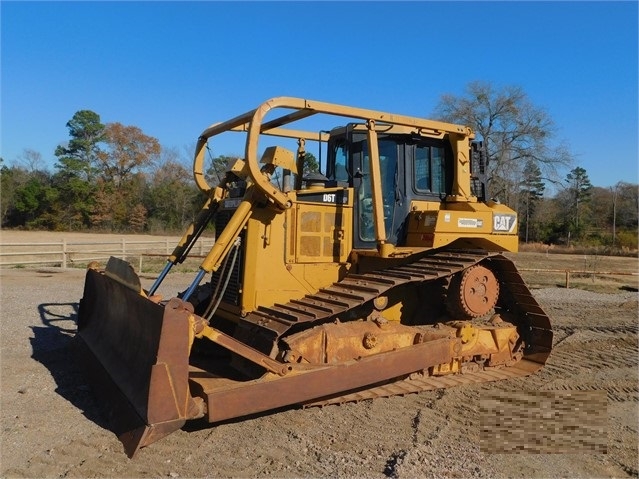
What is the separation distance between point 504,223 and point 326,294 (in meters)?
2.57

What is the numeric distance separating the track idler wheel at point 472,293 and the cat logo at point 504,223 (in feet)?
1.99

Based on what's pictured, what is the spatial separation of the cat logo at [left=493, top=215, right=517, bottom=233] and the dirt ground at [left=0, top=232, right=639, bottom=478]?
1.83m

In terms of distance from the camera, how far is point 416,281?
555 centimetres

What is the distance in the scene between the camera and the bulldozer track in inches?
202

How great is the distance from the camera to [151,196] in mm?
50594

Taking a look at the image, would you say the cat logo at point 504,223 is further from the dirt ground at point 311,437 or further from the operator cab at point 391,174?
the dirt ground at point 311,437

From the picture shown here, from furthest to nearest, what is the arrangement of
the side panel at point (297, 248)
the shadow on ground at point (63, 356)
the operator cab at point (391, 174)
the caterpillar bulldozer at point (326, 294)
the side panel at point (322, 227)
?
the operator cab at point (391, 174) → the side panel at point (322, 227) → the side panel at point (297, 248) → the shadow on ground at point (63, 356) → the caterpillar bulldozer at point (326, 294)

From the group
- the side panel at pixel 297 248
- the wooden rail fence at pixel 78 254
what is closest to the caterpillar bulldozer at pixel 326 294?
the side panel at pixel 297 248

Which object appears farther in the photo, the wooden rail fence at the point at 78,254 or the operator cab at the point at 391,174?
the wooden rail fence at the point at 78,254

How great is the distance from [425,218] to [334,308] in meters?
1.77

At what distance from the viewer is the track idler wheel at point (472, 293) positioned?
20.0 ft

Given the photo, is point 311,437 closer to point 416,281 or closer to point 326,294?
point 326,294

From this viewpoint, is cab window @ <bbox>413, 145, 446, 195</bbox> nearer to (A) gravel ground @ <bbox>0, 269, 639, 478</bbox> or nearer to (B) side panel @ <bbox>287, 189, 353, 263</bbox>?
(B) side panel @ <bbox>287, 189, 353, 263</bbox>

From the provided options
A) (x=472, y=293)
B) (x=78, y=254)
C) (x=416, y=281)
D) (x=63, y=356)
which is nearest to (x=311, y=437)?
(x=416, y=281)
